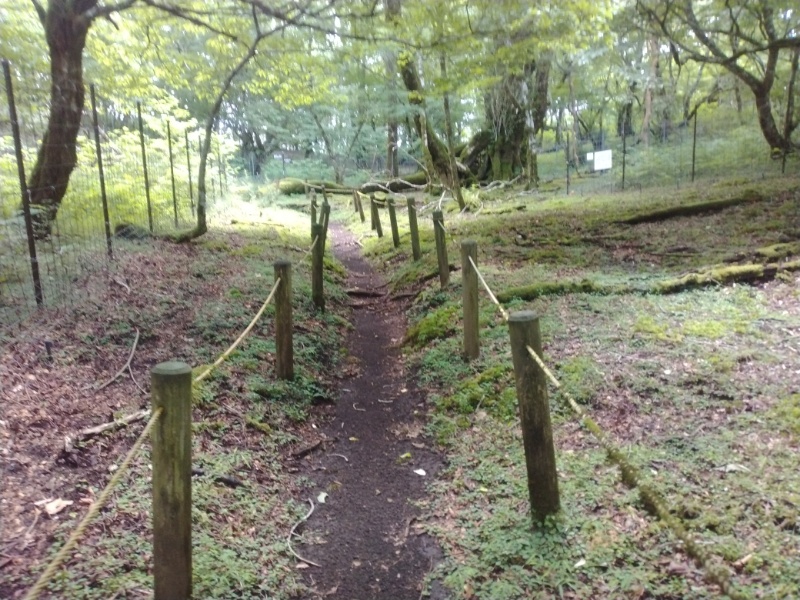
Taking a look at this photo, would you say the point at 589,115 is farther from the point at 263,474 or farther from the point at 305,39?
the point at 263,474

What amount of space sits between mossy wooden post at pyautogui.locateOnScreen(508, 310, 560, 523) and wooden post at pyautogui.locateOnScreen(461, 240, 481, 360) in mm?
2739

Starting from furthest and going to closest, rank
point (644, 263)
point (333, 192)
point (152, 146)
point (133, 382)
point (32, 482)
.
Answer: point (333, 192)
point (152, 146)
point (644, 263)
point (133, 382)
point (32, 482)

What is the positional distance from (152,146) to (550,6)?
31.2 ft

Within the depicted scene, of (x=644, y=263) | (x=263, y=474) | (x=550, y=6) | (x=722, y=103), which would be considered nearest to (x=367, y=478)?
(x=263, y=474)

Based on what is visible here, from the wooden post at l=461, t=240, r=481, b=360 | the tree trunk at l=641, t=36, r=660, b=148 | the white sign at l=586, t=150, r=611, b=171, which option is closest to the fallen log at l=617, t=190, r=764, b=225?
the wooden post at l=461, t=240, r=481, b=360

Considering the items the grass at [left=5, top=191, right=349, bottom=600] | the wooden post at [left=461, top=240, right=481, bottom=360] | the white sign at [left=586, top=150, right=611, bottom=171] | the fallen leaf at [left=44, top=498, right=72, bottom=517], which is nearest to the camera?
the grass at [left=5, top=191, right=349, bottom=600]

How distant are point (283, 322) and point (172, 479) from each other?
3.53m

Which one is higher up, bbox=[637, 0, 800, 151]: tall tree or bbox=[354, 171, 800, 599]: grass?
bbox=[637, 0, 800, 151]: tall tree

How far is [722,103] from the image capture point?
30000 millimetres

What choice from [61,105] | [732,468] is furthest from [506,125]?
[732,468]

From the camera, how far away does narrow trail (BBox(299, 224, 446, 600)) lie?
371 cm

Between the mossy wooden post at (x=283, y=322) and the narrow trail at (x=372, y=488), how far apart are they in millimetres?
650

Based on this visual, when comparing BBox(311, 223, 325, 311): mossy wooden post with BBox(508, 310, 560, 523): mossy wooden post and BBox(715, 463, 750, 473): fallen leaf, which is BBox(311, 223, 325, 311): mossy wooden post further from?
BBox(715, 463, 750, 473): fallen leaf

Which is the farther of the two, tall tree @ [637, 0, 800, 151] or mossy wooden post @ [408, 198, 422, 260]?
tall tree @ [637, 0, 800, 151]
